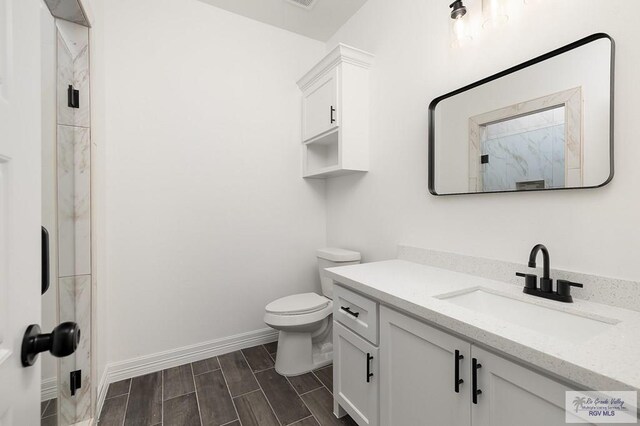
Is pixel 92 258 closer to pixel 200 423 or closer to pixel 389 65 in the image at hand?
pixel 200 423

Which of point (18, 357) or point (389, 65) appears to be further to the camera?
point (389, 65)

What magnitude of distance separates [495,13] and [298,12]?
1581 mm

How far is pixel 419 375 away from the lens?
1078mm

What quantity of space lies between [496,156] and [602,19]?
0.58 meters

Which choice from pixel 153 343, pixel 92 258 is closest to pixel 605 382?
pixel 92 258

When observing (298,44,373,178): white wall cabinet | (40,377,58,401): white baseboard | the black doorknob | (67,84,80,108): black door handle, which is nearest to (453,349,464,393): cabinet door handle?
the black doorknob

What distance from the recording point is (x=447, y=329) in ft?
3.19

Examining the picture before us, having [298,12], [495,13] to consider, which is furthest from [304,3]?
[495,13]

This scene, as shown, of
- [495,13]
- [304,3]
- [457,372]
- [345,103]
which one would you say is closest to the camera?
[457,372]

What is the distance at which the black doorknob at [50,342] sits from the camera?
1.82 feet

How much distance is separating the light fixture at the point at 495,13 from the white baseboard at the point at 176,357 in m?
2.55

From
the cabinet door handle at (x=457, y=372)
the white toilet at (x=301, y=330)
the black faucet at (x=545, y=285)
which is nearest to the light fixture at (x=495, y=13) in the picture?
the black faucet at (x=545, y=285)

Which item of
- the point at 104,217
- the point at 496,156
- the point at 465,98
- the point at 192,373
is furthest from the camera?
the point at 192,373

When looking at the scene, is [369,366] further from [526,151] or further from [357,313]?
[526,151]
